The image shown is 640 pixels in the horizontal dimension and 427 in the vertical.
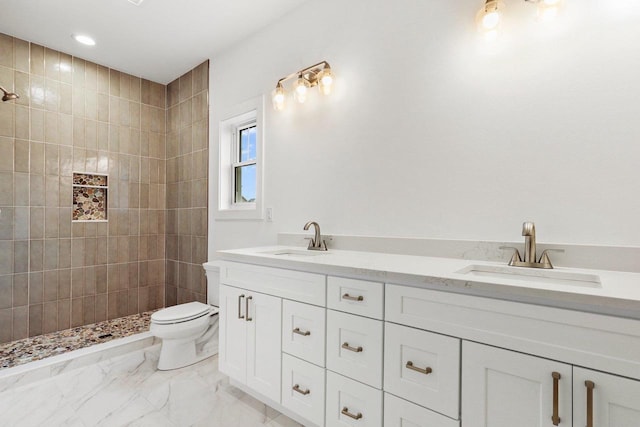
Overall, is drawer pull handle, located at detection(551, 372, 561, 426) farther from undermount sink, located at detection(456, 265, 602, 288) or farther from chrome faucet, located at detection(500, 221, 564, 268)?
chrome faucet, located at detection(500, 221, 564, 268)

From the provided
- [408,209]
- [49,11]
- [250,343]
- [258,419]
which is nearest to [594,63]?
[408,209]

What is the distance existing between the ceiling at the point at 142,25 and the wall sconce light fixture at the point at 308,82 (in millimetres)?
567

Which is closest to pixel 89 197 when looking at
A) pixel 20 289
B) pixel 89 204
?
pixel 89 204

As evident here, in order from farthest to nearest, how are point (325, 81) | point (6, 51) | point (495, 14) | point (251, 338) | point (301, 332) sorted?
1. point (6, 51)
2. point (325, 81)
3. point (251, 338)
4. point (301, 332)
5. point (495, 14)

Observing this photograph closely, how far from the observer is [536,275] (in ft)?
4.03

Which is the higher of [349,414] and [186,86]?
[186,86]

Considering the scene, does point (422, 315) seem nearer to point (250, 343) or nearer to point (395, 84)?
point (250, 343)

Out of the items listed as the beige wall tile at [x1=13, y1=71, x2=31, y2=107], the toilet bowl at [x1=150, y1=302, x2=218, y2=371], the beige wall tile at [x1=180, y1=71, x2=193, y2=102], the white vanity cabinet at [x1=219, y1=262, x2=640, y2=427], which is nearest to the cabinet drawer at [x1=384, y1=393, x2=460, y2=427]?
the white vanity cabinet at [x1=219, y1=262, x2=640, y2=427]

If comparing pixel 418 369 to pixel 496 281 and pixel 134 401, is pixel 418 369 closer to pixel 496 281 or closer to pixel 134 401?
pixel 496 281

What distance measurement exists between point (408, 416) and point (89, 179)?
3.39 metres

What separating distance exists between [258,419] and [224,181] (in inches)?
76.7

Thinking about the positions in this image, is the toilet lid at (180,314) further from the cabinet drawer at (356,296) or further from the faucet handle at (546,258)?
the faucet handle at (546,258)

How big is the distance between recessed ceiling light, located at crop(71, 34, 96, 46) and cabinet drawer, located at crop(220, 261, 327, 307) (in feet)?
7.76

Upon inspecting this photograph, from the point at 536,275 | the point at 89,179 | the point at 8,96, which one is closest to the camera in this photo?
the point at 536,275
